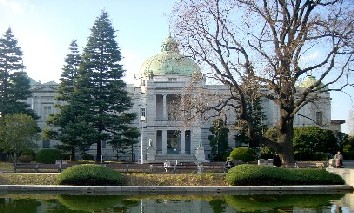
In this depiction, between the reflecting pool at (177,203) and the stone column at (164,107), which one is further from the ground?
the stone column at (164,107)

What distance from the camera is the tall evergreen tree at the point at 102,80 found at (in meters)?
52.6

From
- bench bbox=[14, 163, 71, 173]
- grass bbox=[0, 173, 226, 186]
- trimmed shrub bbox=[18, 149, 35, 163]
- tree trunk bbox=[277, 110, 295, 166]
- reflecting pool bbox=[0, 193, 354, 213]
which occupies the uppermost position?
tree trunk bbox=[277, 110, 295, 166]

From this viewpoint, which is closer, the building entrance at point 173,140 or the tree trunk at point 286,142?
the tree trunk at point 286,142

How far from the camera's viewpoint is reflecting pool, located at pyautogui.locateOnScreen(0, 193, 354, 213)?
55.2 ft

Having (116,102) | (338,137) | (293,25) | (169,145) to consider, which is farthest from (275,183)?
(169,145)

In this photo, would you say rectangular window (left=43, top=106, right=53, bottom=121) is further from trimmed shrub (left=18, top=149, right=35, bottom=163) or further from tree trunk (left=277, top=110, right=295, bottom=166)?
tree trunk (left=277, top=110, right=295, bottom=166)

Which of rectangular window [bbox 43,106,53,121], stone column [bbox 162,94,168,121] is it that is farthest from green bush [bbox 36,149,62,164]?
rectangular window [bbox 43,106,53,121]

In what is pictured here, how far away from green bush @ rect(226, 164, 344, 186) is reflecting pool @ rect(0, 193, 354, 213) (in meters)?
2.22

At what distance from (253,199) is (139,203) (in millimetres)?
4886

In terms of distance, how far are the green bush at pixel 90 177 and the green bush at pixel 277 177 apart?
589 centimetres

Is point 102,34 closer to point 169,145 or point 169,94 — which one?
point 169,94

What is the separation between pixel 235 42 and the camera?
26.8 meters

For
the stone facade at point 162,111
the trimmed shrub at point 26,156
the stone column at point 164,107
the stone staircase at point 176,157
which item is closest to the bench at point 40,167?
the trimmed shrub at point 26,156

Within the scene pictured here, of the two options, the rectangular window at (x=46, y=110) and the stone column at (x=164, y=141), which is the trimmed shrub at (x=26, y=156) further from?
the rectangular window at (x=46, y=110)
